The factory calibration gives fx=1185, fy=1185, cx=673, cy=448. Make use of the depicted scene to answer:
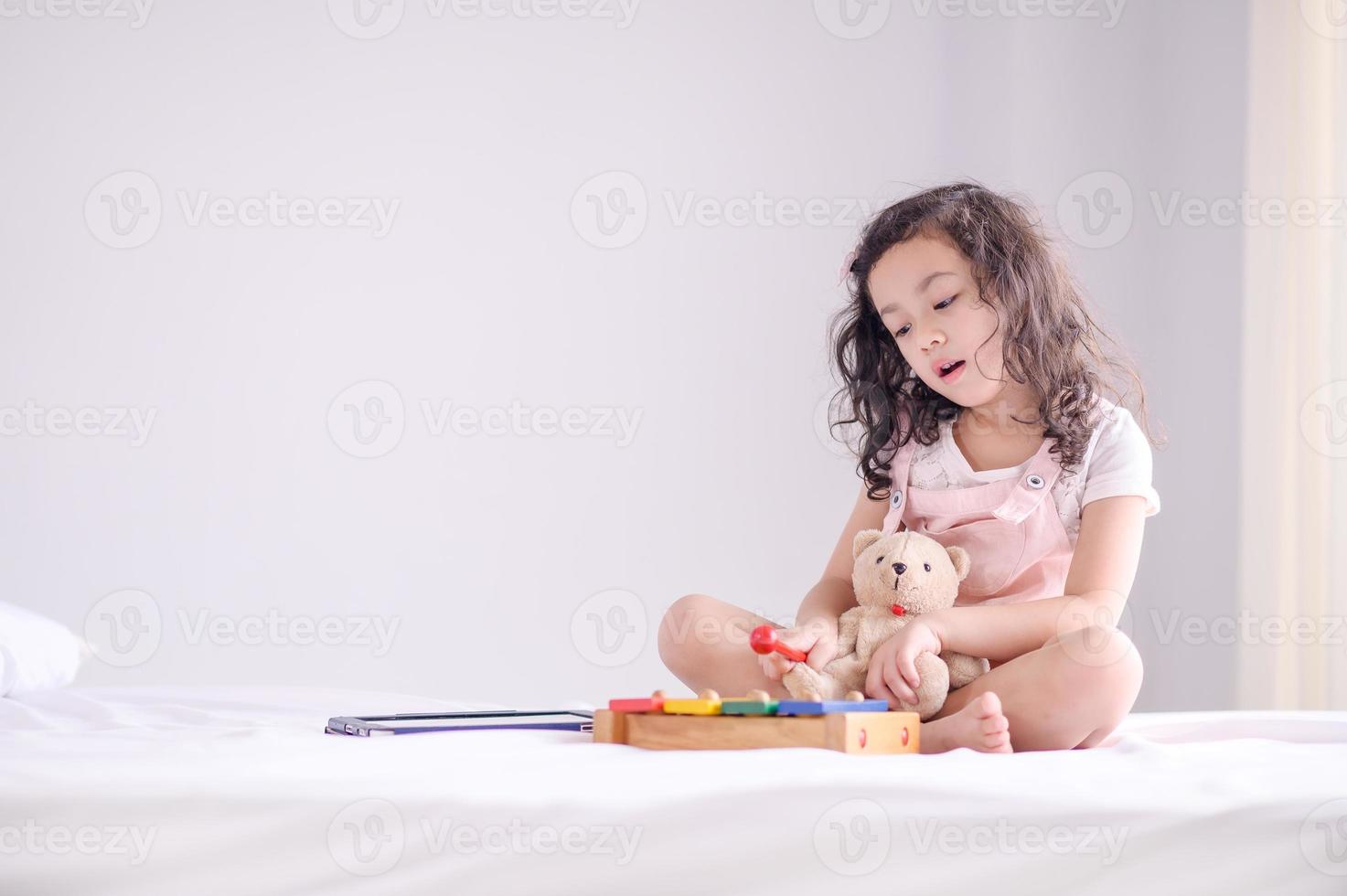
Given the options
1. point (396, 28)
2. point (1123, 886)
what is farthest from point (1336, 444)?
point (396, 28)

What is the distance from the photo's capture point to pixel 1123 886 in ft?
2.20

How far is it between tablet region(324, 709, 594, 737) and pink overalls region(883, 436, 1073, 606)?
42 centimetres

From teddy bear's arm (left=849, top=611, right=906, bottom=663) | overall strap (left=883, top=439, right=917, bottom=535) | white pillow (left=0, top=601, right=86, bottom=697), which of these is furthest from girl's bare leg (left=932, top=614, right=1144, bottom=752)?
white pillow (left=0, top=601, right=86, bottom=697)

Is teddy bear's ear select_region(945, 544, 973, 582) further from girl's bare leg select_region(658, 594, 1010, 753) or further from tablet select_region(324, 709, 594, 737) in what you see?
tablet select_region(324, 709, 594, 737)

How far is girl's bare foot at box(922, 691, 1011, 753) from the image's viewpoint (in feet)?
3.01

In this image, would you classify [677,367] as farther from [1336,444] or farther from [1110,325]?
[1336,444]

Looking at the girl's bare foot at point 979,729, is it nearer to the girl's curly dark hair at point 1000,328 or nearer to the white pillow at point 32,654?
the girl's curly dark hair at point 1000,328

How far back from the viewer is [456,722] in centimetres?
104

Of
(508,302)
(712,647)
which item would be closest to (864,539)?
(712,647)

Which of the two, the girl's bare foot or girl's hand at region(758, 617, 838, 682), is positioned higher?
girl's hand at region(758, 617, 838, 682)

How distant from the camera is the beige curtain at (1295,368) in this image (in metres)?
2.09

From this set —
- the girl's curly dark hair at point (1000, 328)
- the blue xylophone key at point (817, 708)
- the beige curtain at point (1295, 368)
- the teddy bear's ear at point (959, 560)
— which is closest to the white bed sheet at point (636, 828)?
the blue xylophone key at point (817, 708)

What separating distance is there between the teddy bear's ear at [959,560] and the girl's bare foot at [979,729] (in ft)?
0.85

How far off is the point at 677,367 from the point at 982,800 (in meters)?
1.85
